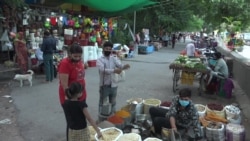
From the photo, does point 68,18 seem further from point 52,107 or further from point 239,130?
point 239,130

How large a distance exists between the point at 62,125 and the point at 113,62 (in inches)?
64.7

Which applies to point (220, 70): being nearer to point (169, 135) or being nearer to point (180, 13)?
point (169, 135)

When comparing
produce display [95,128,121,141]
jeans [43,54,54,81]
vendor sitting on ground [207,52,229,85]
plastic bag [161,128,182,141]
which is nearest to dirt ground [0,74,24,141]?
jeans [43,54,54,81]

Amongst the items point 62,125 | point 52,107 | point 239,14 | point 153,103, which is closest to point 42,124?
point 62,125

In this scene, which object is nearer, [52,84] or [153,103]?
[153,103]

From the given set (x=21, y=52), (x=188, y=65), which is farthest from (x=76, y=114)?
(x=21, y=52)

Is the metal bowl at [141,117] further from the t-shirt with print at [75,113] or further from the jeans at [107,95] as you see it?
the t-shirt with print at [75,113]

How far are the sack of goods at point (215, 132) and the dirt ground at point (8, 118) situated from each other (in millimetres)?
3269

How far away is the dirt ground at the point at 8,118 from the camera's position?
17.4 feet

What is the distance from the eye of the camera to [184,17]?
98.9 feet

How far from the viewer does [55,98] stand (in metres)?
7.99

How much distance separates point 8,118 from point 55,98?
181 centimetres

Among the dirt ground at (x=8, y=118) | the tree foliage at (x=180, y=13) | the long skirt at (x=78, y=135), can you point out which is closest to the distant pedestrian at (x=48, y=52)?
the dirt ground at (x=8, y=118)

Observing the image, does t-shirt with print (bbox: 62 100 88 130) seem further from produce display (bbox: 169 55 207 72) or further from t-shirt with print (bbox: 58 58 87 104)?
produce display (bbox: 169 55 207 72)
